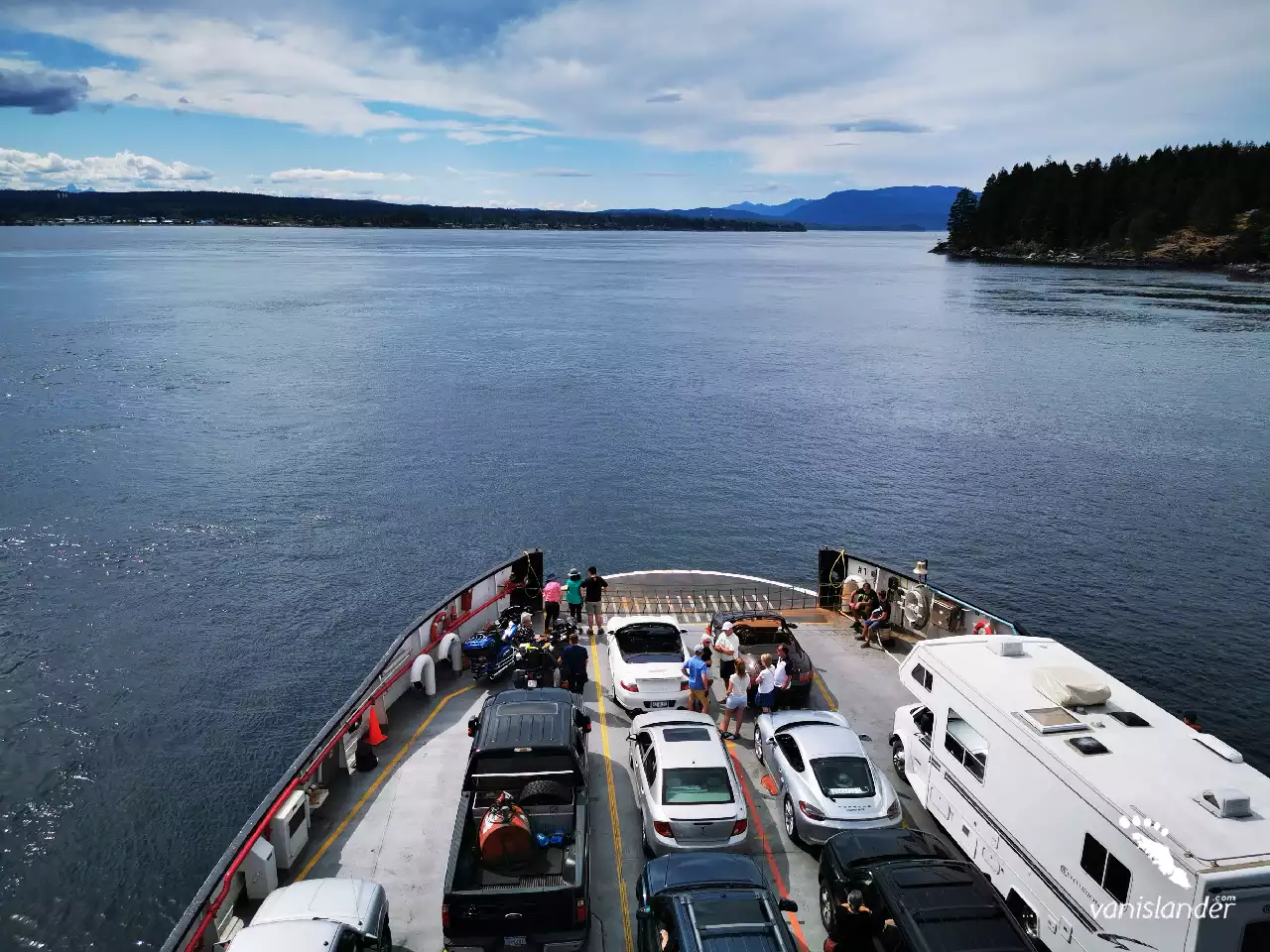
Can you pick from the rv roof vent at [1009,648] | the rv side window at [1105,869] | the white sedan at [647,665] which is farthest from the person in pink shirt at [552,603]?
the rv side window at [1105,869]

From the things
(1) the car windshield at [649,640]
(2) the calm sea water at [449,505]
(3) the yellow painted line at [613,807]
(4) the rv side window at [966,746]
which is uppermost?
(4) the rv side window at [966,746]

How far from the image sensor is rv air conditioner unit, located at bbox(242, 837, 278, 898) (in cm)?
1028

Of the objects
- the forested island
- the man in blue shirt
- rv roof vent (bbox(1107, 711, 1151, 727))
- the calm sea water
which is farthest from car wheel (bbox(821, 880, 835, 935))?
the forested island

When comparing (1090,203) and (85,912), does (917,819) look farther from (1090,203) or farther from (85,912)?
(1090,203)

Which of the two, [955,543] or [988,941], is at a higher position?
[988,941]

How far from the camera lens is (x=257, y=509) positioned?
36844mm

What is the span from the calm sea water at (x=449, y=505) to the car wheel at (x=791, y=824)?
37.9 feet

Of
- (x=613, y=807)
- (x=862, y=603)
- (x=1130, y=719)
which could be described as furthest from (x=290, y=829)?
(x=862, y=603)

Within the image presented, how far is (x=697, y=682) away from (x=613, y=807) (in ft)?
8.52

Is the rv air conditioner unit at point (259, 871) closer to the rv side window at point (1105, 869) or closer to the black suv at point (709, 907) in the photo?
the black suv at point (709, 907)

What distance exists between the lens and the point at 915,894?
8.83 meters

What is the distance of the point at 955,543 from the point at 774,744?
26.0 meters

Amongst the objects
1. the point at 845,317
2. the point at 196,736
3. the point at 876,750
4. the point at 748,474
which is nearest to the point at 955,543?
the point at 748,474

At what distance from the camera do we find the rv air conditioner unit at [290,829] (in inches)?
428
